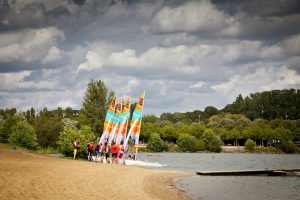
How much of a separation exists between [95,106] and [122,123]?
38931mm

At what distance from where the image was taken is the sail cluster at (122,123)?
54.3 meters

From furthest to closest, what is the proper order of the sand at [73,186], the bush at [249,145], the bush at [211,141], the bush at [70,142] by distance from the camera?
the bush at [249,145] < the bush at [211,141] < the bush at [70,142] < the sand at [73,186]

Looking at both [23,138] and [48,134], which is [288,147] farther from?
[23,138]

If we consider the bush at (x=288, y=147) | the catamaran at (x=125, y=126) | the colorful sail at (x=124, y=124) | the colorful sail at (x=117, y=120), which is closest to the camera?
the catamaran at (x=125, y=126)

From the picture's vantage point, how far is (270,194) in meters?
31.9

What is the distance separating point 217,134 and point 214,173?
354ft

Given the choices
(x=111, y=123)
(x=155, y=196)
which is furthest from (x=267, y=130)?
(x=155, y=196)

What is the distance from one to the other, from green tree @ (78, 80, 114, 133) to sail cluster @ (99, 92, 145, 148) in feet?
96.3

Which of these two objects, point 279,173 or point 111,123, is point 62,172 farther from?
point 111,123

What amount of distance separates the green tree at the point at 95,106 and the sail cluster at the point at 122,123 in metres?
29.4

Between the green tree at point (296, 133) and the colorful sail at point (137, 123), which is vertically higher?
the green tree at point (296, 133)

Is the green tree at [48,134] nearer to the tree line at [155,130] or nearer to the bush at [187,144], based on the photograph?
the tree line at [155,130]

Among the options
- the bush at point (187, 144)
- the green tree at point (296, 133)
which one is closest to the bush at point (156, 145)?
the bush at point (187, 144)

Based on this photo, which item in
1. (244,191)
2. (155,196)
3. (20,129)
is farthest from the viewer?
(20,129)
